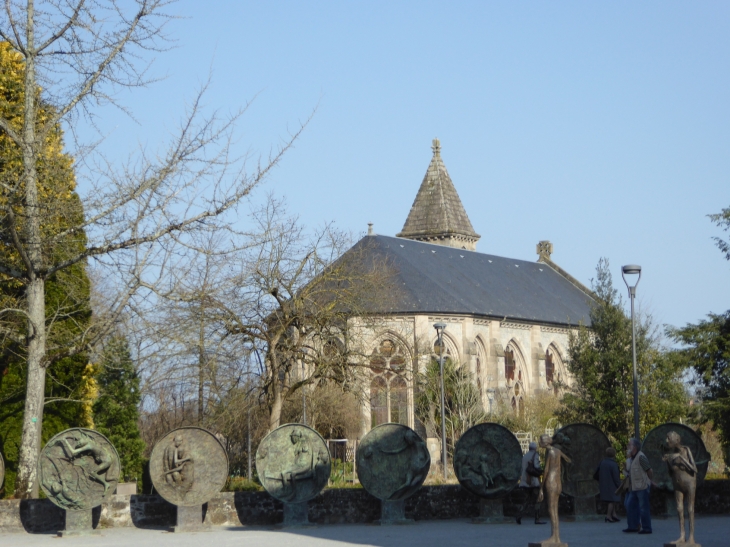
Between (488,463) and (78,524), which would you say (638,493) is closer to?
(488,463)

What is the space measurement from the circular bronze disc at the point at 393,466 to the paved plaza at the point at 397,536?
60cm

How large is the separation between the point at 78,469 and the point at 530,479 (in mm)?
7208

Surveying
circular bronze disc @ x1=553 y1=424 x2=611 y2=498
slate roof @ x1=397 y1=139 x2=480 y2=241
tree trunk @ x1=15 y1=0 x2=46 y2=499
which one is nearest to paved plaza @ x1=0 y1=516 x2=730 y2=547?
circular bronze disc @ x1=553 y1=424 x2=611 y2=498

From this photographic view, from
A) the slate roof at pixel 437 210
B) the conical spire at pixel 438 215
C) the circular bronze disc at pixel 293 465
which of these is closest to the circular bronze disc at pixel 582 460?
the circular bronze disc at pixel 293 465

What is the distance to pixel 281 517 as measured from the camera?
1622cm

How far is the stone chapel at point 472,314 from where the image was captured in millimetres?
44562

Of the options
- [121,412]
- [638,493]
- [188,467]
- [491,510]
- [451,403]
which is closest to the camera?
[638,493]

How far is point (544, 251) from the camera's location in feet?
225

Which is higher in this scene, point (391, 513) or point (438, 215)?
point (438, 215)

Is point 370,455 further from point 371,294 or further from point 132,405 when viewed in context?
point 132,405

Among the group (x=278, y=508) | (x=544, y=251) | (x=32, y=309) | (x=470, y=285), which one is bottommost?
(x=278, y=508)

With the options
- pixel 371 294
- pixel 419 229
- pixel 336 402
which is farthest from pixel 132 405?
pixel 419 229

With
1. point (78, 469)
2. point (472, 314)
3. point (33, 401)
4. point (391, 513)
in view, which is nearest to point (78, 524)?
point (78, 469)

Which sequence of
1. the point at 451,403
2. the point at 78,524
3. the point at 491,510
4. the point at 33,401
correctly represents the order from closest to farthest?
the point at 78,524, the point at 33,401, the point at 491,510, the point at 451,403
